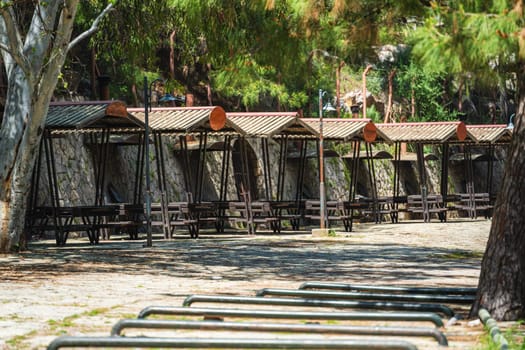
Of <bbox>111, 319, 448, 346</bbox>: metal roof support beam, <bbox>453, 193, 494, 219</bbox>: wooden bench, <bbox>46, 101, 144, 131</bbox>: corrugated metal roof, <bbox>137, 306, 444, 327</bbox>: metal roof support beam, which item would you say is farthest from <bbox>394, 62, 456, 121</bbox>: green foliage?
<bbox>111, 319, 448, 346</bbox>: metal roof support beam

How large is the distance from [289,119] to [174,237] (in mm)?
3621

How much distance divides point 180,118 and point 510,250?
14471 mm

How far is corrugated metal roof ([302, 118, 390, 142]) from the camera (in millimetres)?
25656

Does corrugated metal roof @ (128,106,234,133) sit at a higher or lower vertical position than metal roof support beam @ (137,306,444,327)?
higher

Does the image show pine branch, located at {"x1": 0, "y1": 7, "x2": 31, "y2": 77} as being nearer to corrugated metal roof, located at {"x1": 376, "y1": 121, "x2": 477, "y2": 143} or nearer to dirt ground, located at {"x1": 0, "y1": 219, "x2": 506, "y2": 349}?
dirt ground, located at {"x1": 0, "y1": 219, "x2": 506, "y2": 349}

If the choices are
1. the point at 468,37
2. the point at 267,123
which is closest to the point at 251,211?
the point at 267,123

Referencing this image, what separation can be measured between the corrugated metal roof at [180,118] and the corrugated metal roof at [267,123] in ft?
2.92

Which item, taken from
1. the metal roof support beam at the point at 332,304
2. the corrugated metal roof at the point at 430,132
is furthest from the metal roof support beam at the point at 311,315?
the corrugated metal roof at the point at 430,132

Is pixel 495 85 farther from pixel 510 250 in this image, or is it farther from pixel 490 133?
pixel 490 133

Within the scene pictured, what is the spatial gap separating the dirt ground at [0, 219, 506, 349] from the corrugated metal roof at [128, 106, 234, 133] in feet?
7.29

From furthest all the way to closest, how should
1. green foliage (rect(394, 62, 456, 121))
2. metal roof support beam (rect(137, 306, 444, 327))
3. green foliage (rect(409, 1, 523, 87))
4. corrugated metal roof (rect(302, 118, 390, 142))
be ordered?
green foliage (rect(394, 62, 456, 121)) < corrugated metal roof (rect(302, 118, 390, 142)) < metal roof support beam (rect(137, 306, 444, 327)) < green foliage (rect(409, 1, 523, 87))

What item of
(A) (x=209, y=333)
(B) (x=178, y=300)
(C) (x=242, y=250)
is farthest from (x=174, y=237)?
(A) (x=209, y=333)

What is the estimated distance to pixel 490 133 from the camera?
107 ft

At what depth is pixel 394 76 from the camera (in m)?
45.1
